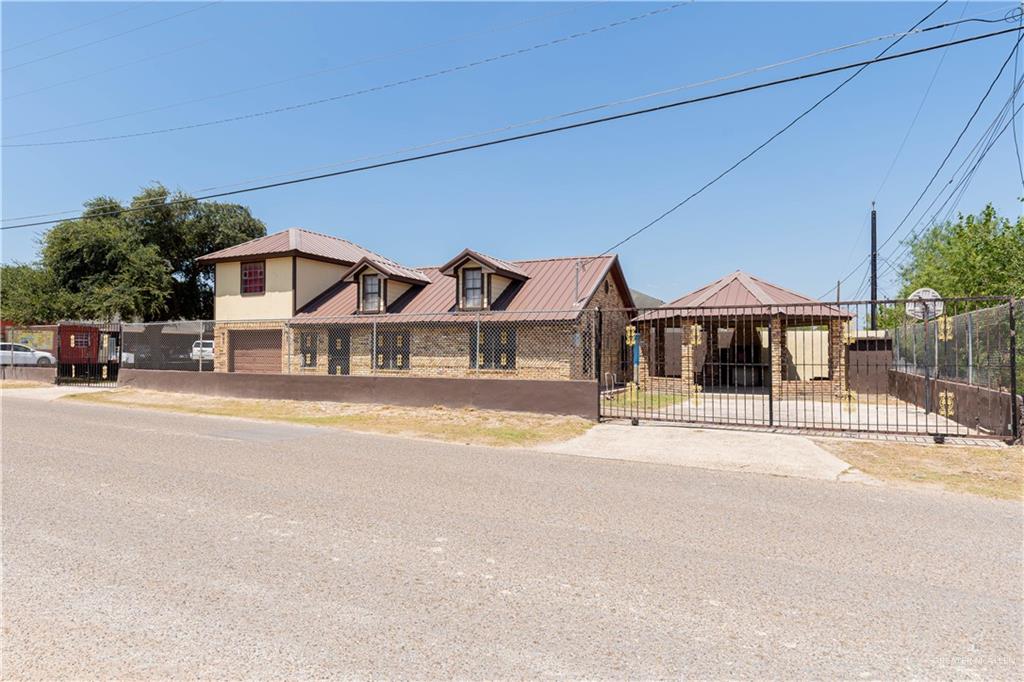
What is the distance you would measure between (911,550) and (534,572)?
10.5ft

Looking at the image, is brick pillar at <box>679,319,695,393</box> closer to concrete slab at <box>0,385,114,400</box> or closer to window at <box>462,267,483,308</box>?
window at <box>462,267,483,308</box>

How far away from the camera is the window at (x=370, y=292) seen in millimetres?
24266

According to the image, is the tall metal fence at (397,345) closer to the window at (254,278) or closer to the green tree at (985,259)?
the window at (254,278)

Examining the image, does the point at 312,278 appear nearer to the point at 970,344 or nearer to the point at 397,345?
the point at 397,345

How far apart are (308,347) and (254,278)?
16.1ft

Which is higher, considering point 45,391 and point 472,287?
point 472,287

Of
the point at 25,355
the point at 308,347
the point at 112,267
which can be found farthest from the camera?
the point at 112,267

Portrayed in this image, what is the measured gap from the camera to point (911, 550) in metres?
4.67

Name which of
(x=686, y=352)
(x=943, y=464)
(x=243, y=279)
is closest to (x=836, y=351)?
(x=686, y=352)

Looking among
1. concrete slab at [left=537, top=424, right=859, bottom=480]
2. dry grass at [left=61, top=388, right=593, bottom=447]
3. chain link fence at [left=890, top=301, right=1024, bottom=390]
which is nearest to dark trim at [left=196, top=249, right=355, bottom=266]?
dry grass at [left=61, top=388, right=593, bottom=447]

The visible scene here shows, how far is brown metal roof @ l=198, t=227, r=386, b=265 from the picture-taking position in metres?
25.8

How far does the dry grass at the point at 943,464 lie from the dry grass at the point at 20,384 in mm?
27923

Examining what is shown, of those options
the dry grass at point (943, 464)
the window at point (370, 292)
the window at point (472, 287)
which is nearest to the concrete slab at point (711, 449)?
the dry grass at point (943, 464)

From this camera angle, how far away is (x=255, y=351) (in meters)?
26.0
